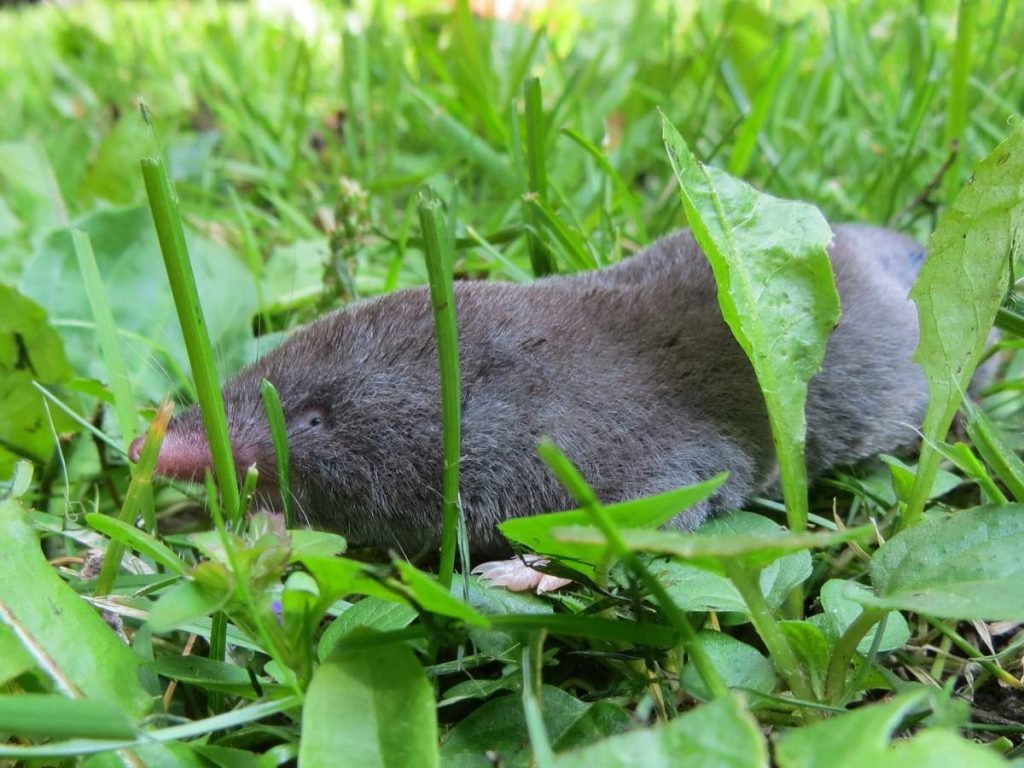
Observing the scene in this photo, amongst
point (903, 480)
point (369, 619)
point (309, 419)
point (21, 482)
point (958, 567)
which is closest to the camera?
point (958, 567)

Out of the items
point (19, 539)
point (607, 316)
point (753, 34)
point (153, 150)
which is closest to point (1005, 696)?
point (607, 316)

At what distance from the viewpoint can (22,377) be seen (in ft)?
6.20

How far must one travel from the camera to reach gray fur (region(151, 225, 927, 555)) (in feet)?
5.62

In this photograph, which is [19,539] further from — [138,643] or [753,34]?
[753,34]

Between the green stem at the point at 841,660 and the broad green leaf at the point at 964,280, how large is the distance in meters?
0.36

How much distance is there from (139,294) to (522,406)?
1.28 metres

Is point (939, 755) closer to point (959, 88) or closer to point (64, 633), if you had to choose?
point (64, 633)

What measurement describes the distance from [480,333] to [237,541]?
2.47ft

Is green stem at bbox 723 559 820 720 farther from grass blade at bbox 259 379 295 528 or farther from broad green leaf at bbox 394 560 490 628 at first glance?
grass blade at bbox 259 379 295 528

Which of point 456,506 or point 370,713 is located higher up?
point 456,506

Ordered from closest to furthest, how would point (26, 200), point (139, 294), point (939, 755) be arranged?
point (939, 755) → point (139, 294) → point (26, 200)

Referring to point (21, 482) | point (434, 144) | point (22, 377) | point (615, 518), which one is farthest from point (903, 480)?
point (434, 144)

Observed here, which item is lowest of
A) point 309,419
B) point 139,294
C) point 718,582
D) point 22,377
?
point 718,582

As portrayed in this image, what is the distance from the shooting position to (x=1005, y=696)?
141 centimetres
